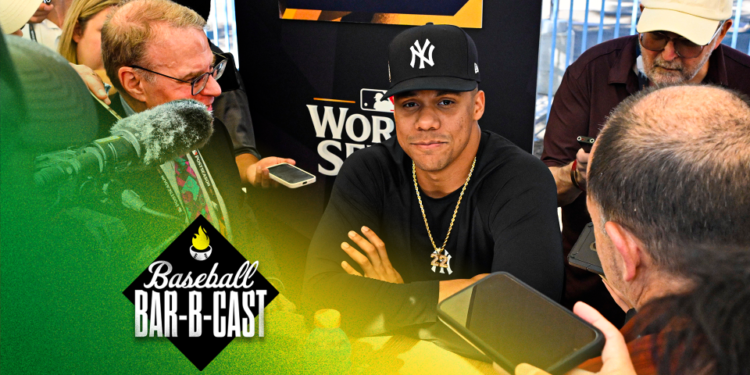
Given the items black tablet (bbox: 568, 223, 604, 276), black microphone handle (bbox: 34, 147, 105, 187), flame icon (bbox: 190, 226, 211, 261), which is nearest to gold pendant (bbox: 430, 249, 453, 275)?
black tablet (bbox: 568, 223, 604, 276)

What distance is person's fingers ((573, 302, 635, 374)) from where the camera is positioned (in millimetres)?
841

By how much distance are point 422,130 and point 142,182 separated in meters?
1.00

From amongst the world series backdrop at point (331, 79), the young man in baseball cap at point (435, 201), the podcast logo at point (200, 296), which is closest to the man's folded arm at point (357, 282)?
the young man in baseball cap at point (435, 201)

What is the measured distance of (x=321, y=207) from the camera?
11.8 ft

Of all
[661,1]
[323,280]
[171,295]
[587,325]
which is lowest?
[323,280]

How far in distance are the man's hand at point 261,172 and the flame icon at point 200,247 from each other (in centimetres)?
121

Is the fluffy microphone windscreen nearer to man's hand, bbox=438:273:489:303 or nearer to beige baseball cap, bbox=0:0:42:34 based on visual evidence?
beige baseball cap, bbox=0:0:42:34

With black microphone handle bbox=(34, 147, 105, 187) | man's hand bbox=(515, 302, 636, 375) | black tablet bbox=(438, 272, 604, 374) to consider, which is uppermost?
A: black microphone handle bbox=(34, 147, 105, 187)

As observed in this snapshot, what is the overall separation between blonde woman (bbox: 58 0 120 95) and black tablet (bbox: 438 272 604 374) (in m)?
1.91

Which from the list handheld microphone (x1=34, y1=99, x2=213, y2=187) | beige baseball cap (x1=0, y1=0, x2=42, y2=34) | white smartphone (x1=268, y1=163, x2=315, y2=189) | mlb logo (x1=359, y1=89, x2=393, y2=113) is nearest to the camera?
handheld microphone (x1=34, y1=99, x2=213, y2=187)

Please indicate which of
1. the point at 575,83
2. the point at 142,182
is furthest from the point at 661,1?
the point at 142,182

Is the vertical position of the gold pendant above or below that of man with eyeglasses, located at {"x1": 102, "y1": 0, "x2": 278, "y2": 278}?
below

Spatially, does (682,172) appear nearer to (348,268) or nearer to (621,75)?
(348,268)

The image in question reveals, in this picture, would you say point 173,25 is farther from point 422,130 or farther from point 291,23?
point 291,23
